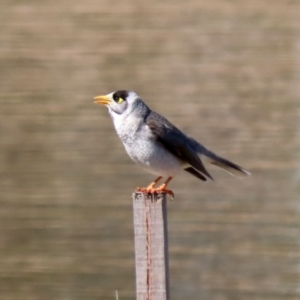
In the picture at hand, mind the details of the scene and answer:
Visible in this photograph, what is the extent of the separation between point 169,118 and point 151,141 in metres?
1.57

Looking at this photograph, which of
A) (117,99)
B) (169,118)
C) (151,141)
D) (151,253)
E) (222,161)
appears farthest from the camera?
(169,118)

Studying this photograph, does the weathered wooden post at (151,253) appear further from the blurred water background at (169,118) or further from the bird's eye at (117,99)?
the blurred water background at (169,118)

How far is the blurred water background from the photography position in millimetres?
6555

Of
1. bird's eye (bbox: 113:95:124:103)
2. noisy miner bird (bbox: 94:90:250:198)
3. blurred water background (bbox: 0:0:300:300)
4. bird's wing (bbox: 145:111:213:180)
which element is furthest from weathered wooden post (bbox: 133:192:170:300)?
blurred water background (bbox: 0:0:300:300)

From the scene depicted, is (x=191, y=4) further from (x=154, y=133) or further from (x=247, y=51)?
(x=154, y=133)

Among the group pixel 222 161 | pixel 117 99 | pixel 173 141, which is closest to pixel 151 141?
pixel 173 141

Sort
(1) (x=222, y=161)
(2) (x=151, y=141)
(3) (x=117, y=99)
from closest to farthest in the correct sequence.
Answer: (2) (x=151, y=141) → (3) (x=117, y=99) → (1) (x=222, y=161)

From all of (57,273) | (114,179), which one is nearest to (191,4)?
(114,179)

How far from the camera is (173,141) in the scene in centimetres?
512

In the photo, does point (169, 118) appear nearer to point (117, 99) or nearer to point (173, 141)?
point (117, 99)

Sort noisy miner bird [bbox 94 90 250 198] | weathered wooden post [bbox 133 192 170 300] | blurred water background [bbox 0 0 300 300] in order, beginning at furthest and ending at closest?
blurred water background [bbox 0 0 300 300], noisy miner bird [bbox 94 90 250 198], weathered wooden post [bbox 133 192 170 300]

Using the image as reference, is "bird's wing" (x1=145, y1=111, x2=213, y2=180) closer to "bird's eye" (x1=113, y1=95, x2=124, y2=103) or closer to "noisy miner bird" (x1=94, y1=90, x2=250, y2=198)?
"noisy miner bird" (x1=94, y1=90, x2=250, y2=198)

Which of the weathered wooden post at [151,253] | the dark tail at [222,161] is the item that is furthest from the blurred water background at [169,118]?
the weathered wooden post at [151,253]

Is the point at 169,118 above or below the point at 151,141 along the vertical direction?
above
